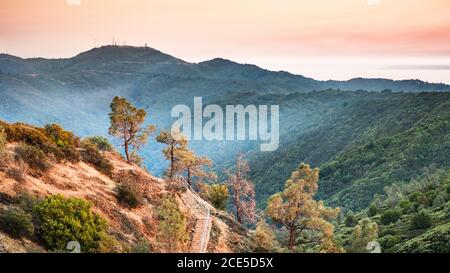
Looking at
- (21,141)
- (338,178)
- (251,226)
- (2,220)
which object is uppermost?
(21,141)

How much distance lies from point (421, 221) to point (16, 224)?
43.7 m

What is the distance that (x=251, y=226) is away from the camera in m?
111

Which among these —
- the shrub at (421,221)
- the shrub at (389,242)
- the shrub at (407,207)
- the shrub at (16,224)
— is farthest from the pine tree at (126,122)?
the shrub at (407,207)

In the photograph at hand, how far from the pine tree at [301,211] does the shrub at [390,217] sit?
3810 cm

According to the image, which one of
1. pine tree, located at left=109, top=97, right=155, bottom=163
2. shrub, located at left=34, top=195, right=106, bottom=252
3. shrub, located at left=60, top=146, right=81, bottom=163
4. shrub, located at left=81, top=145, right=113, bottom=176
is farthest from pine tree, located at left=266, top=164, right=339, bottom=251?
pine tree, located at left=109, top=97, right=155, bottom=163

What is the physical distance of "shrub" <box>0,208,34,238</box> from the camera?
20766mm

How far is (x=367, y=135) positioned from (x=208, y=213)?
447ft

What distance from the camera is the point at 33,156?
2852cm

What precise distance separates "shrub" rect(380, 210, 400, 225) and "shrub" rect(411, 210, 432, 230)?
1093 cm

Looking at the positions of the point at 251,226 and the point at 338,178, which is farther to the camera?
the point at 338,178

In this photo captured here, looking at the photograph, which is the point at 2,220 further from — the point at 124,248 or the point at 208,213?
the point at 208,213
